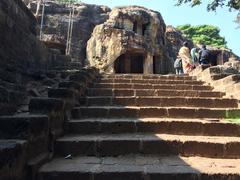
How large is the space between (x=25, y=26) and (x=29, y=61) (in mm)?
926

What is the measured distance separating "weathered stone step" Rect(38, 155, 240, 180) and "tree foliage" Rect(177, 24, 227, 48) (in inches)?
1261

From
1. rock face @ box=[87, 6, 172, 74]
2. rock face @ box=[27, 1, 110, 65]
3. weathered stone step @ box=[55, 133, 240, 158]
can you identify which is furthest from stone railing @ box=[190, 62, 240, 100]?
rock face @ box=[27, 1, 110, 65]

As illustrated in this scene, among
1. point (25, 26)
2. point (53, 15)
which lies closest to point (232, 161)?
point (25, 26)

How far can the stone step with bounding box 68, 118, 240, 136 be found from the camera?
4492mm

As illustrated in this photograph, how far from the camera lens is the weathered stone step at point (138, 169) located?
306 cm

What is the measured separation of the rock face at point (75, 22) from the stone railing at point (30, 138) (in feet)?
57.2

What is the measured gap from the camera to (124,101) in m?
6.04

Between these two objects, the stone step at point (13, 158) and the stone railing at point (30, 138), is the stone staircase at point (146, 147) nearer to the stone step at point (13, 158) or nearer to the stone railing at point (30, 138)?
the stone railing at point (30, 138)

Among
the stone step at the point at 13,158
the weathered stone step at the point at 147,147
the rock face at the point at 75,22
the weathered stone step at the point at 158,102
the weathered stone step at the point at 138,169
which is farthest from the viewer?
the rock face at the point at 75,22

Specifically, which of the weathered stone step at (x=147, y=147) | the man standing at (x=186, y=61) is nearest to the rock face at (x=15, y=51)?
the weathered stone step at (x=147, y=147)

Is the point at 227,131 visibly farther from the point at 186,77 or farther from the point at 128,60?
the point at 128,60

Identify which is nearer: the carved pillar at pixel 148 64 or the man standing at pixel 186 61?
the man standing at pixel 186 61

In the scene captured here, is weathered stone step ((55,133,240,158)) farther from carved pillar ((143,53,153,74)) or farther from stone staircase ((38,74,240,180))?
carved pillar ((143,53,153,74))

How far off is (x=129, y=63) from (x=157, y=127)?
627 inches
